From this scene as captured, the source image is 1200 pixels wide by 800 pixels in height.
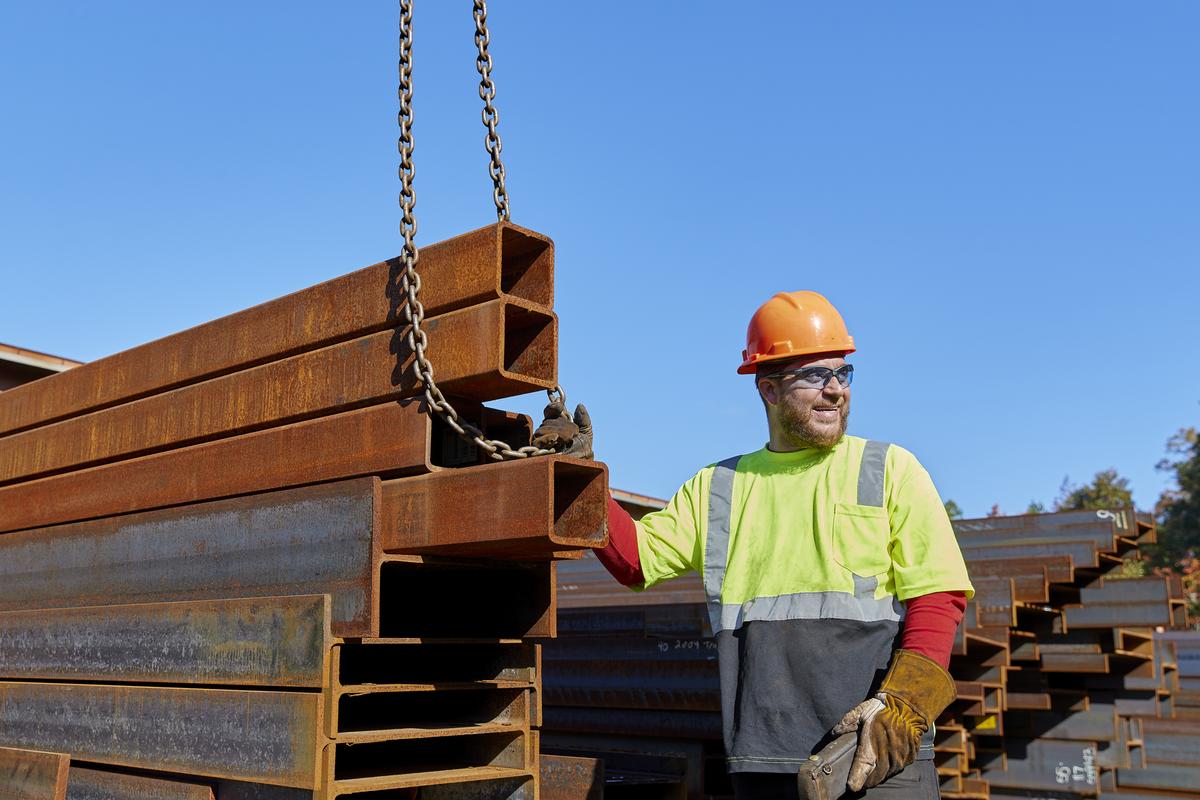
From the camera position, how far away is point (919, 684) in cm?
318

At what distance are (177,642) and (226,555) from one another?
0.35 meters

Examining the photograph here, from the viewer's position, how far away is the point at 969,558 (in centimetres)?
889

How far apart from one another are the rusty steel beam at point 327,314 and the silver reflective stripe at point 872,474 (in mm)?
1119

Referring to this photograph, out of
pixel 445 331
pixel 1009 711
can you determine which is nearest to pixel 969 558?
pixel 1009 711

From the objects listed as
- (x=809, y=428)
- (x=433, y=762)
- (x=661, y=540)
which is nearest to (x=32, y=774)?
(x=433, y=762)

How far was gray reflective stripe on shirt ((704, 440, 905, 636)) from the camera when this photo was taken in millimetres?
3432

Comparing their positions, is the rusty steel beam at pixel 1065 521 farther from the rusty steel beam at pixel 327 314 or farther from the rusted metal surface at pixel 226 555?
the rusted metal surface at pixel 226 555

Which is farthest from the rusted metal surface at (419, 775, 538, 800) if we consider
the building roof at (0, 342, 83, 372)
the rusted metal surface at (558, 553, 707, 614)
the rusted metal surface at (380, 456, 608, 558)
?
the building roof at (0, 342, 83, 372)

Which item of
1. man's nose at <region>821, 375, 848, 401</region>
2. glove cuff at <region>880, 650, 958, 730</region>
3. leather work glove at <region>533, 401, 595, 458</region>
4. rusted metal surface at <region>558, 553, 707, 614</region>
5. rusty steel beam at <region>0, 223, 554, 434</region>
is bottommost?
glove cuff at <region>880, 650, 958, 730</region>

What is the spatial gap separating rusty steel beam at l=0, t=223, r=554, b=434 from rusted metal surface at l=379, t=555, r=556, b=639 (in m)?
0.88

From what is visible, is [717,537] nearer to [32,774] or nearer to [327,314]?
[327,314]

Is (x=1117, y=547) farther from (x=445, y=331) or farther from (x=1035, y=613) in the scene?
(x=445, y=331)

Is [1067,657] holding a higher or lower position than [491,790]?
higher

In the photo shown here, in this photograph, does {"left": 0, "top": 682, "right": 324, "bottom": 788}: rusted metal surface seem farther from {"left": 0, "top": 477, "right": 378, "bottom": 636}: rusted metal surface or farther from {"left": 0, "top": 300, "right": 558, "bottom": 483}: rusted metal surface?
{"left": 0, "top": 300, "right": 558, "bottom": 483}: rusted metal surface
